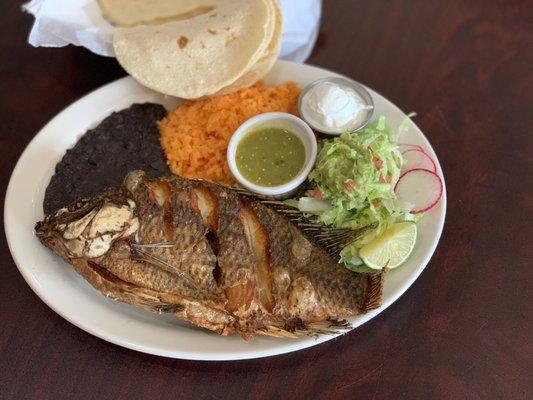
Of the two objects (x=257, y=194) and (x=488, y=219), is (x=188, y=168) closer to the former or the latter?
(x=257, y=194)

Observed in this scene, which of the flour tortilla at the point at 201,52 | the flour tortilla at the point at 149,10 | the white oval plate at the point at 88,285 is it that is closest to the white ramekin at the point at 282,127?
the flour tortilla at the point at 201,52

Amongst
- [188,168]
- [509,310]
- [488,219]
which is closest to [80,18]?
[188,168]

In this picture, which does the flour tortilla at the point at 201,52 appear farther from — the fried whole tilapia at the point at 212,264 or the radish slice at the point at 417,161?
Answer: the radish slice at the point at 417,161

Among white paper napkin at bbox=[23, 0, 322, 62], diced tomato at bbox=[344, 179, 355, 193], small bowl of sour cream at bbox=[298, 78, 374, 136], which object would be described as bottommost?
diced tomato at bbox=[344, 179, 355, 193]

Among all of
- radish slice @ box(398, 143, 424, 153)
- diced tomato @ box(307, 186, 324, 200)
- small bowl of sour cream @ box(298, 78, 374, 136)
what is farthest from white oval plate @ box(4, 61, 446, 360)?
diced tomato @ box(307, 186, 324, 200)

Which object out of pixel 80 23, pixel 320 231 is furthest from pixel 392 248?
pixel 80 23

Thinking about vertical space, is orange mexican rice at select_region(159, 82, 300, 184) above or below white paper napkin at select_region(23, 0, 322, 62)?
below

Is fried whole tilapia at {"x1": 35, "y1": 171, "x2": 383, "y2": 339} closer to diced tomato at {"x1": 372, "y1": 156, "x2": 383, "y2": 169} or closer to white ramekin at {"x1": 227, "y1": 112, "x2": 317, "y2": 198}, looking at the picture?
white ramekin at {"x1": 227, "y1": 112, "x2": 317, "y2": 198}
